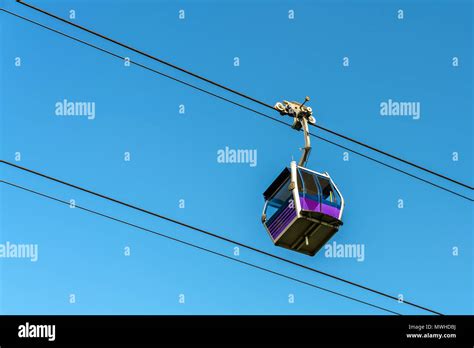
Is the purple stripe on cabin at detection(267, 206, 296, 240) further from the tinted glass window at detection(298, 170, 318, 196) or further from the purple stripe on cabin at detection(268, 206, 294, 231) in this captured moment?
the tinted glass window at detection(298, 170, 318, 196)

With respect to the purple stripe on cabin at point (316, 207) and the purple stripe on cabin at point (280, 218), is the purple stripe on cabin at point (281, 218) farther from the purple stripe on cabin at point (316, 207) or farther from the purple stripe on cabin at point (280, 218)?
the purple stripe on cabin at point (316, 207)

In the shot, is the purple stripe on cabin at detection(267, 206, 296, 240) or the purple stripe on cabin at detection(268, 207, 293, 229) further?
the purple stripe on cabin at detection(268, 207, 293, 229)

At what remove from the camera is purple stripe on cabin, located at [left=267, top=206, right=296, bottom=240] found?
52.9 ft

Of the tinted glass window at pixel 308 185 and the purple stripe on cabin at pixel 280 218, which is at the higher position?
the tinted glass window at pixel 308 185

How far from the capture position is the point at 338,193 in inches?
666

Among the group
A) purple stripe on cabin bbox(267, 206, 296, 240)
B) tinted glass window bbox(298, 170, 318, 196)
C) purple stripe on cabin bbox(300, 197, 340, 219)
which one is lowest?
purple stripe on cabin bbox(267, 206, 296, 240)

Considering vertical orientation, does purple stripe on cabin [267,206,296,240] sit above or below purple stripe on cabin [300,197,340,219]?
below

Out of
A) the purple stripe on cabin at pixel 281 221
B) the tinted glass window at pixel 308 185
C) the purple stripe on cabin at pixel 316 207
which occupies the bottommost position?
the purple stripe on cabin at pixel 281 221

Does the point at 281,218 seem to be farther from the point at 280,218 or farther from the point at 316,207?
the point at 316,207

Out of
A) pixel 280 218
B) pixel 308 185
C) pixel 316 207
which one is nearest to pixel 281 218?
pixel 280 218

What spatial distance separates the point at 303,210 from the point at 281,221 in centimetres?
73

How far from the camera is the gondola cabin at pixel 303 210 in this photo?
15953mm
